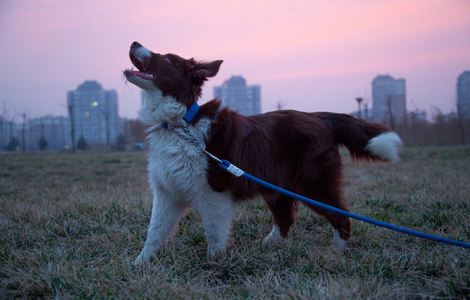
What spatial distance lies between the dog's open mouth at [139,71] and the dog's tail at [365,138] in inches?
69.8

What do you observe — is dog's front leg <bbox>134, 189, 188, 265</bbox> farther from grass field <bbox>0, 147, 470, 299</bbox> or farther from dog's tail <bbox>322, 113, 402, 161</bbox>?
dog's tail <bbox>322, 113, 402, 161</bbox>

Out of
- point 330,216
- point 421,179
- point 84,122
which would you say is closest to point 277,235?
point 330,216

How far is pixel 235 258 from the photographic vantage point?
3205mm

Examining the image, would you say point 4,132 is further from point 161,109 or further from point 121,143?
point 161,109

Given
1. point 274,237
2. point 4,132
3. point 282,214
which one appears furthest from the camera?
point 4,132

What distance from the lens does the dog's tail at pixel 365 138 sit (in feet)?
13.3

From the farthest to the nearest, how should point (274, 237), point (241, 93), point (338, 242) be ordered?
1. point (241, 93)
2. point (274, 237)
3. point (338, 242)

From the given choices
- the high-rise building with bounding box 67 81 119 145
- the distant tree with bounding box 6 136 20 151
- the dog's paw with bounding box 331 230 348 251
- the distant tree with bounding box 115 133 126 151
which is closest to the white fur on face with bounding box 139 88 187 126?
the dog's paw with bounding box 331 230 348 251

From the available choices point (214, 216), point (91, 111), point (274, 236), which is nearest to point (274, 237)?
point (274, 236)

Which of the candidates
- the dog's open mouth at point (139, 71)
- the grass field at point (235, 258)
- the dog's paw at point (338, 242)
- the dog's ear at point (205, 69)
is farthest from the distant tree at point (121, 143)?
the dog's paw at point (338, 242)

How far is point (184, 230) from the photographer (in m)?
4.30

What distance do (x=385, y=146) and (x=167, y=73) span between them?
2097 mm

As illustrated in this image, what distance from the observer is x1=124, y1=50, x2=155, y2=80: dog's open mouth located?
360cm

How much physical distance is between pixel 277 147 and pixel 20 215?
3194 millimetres
